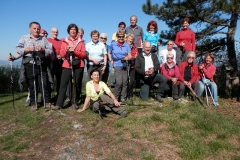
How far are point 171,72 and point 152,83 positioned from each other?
69 cm

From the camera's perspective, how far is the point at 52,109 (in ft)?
21.1

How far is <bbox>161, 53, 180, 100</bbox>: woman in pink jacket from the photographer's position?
23.7 ft

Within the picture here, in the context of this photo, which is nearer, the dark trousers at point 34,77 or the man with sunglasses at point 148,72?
the dark trousers at point 34,77

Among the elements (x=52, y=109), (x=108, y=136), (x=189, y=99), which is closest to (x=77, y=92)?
(x=52, y=109)

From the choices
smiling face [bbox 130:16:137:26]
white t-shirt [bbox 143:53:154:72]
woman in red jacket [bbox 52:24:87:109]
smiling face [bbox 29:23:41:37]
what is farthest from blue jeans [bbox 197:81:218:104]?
smiling face [bbox 29:23:41:37]

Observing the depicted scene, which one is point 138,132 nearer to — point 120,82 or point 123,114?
point 123,114

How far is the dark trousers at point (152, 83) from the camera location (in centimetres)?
718

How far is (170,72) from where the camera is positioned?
732cm

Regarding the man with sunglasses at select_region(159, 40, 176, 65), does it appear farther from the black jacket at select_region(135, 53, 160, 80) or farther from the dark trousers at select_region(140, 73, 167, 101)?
the dark trousers at select_region(140, 73, 167, 101)

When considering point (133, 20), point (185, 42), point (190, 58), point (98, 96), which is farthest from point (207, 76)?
point (98, 96)

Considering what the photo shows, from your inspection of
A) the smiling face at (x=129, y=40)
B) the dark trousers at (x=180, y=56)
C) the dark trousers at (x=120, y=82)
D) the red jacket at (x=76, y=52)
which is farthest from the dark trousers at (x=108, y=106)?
the dark trousers at (x=180, y=56)

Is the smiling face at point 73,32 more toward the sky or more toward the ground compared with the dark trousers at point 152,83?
more toward the sky

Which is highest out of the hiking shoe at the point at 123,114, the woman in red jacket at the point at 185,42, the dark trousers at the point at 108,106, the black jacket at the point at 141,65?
the woman in red jacket at the point at 185,42

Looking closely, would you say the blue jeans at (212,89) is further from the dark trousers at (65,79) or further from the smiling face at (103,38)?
the dark trousers at (65,79)
